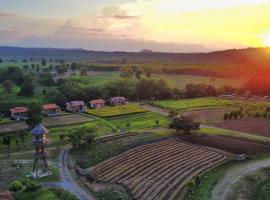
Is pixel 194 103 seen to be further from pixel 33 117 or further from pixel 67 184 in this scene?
pixel 67 184

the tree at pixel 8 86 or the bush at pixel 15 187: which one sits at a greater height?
the tree at pixel 8 86

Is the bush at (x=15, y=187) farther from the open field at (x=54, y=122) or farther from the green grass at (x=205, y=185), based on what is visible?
the open field at (x=54, y=122)

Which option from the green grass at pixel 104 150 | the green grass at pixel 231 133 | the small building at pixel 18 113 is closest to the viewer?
the green grass at pixel 104 150

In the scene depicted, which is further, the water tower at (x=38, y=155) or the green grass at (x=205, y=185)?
the water tower at (x=38, y=155)

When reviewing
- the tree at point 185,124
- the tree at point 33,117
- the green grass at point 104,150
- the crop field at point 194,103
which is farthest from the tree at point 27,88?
the tree at point 185,124

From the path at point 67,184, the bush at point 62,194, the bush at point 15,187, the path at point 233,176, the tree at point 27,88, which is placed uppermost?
the tree at point 27,88

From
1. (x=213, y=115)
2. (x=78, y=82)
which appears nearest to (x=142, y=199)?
(x=213, y=115)
